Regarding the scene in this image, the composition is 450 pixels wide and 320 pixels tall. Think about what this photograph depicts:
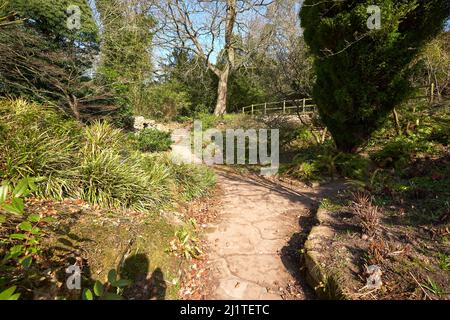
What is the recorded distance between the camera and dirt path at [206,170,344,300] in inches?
102

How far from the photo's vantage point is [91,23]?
7.27 meters

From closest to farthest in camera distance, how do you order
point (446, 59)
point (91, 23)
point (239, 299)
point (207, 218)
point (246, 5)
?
point (239, 299), point (207, 218), point (91, 23), point (446, 59), point (246, 5)

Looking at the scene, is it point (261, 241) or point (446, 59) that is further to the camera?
point (446, 59)

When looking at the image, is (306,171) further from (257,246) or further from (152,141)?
(152,141)

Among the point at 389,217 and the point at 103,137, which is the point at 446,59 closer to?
the point at 389,217

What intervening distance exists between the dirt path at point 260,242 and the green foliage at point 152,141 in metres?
3.96

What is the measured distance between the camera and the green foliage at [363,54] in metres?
5.00

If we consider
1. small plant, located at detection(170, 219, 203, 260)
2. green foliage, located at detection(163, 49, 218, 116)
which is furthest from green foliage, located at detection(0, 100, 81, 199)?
green foliage, located at detection(163, 49, 218, 116)

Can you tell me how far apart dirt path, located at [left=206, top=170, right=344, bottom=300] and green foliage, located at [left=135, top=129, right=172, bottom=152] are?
13.0 ft

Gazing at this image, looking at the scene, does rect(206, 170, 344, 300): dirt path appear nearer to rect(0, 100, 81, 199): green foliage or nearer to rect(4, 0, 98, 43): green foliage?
rect(0, 100, 81, 199): green foliage

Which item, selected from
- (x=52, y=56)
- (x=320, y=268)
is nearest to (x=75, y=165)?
(x=320, y=268)

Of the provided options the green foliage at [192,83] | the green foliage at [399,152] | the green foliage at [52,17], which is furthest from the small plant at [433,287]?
the green foliage at [192,83]
